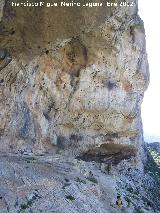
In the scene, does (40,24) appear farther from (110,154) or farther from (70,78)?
(110,154)

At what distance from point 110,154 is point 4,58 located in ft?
60.6

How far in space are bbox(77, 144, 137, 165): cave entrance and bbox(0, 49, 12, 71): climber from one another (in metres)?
13.4

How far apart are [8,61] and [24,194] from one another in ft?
40.3

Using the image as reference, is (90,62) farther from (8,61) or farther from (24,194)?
(24,194)

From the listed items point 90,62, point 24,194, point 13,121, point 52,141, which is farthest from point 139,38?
point 24,194

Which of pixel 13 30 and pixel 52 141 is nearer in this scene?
pixel 13 30

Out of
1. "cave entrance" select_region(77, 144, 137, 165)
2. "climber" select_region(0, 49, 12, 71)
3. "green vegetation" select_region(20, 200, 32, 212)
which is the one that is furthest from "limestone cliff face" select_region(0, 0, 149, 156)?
"green vegetation" select_region(20, 200, 32, 212)

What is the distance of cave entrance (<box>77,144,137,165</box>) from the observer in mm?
49094

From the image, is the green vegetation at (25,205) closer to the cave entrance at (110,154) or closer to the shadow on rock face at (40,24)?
the shadow on rock face at (40,24)

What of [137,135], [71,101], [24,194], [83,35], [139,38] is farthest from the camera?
[137,135]

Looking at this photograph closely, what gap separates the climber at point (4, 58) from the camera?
38688 mm

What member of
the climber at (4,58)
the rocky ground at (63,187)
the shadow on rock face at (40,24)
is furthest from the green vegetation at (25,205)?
the shadow on rock face at (40,24)

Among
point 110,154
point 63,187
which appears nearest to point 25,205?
point 63,187

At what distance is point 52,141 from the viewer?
44.5 metres
